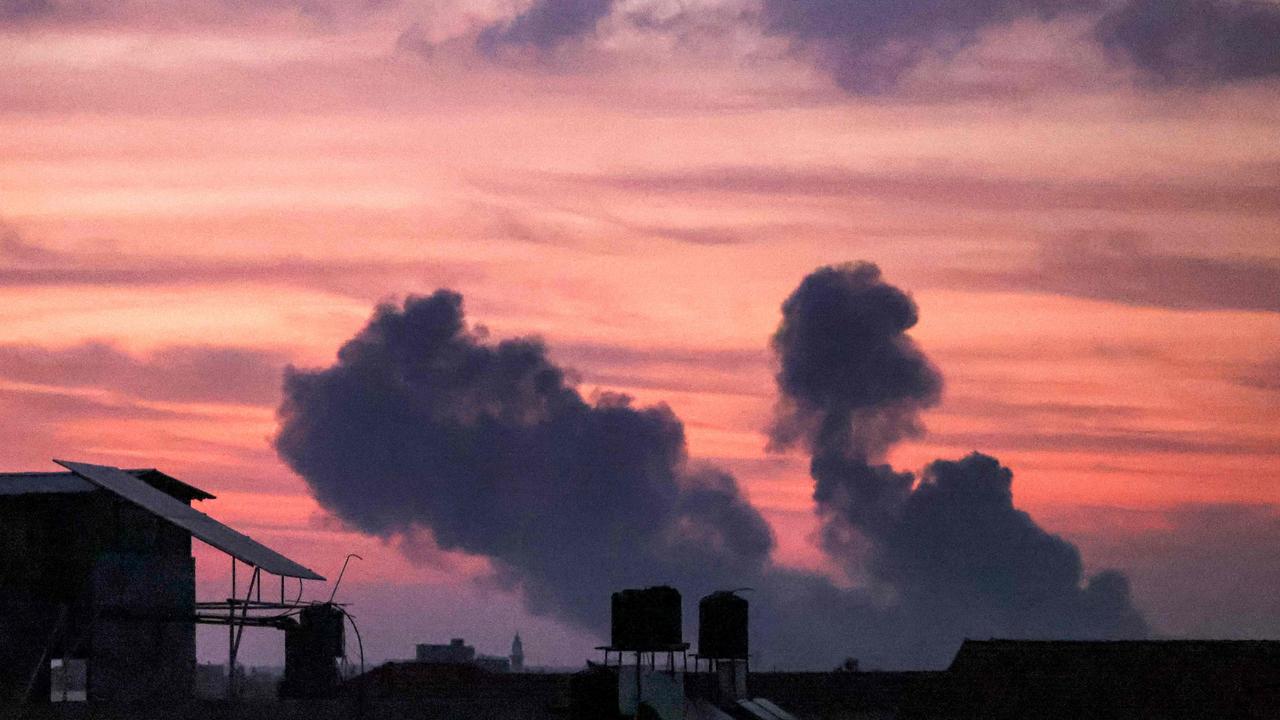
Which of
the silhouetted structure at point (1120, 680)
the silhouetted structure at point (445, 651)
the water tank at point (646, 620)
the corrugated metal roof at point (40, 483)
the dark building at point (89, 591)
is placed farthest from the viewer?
the silhouetted structure at point (445, 651)

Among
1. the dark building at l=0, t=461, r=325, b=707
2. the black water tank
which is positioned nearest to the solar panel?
the dark building at l=0, t=461, r=325, b=707

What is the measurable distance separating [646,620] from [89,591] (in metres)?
20.0

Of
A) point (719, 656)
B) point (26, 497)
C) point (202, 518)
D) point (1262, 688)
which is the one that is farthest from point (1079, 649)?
point (26, 497)

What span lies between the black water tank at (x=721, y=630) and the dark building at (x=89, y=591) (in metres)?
18.6

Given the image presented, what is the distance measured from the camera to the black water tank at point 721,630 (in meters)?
66.9

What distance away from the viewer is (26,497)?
6512 cm

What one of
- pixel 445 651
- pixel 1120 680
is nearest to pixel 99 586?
pixel 1120 680

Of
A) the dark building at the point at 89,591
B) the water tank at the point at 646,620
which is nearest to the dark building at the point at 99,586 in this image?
the dark building at the point at 89,591

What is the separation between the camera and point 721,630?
220ft

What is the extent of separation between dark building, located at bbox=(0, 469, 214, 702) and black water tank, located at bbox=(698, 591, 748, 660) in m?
18.6

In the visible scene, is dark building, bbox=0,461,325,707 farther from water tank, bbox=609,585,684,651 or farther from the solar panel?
water tank, bbox=609,585,684,651

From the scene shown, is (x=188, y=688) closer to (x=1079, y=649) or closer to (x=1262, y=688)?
(x=1079, y=649)

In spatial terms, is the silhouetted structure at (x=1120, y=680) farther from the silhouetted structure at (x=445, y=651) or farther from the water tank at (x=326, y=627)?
the silhouetted structure at (x=445, y=651)

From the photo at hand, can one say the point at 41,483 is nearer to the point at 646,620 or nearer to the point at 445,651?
the point at 646,620
